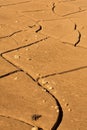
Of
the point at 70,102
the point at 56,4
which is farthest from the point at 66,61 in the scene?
the point at 56,4

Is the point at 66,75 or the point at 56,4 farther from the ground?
the point at 66,75

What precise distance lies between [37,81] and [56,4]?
211cm

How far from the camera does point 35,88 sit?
1987 millimetres

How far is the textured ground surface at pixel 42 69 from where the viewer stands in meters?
1.71

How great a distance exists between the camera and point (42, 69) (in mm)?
2236

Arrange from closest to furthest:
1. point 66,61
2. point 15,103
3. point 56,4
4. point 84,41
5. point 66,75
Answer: point 15,103
point 66,75
point 66,61
point 84,41
point 56,4

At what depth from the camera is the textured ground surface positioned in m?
1.71

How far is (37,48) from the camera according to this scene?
8.45 feet

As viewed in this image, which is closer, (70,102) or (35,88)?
(70,102)

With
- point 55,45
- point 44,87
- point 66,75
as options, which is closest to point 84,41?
point 55,45

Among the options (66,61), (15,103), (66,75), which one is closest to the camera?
(15,103)

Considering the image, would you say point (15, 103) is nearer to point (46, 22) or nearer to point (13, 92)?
point (13, 92)

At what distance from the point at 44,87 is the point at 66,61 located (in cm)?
43

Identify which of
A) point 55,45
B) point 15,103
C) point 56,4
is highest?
point 15,103
